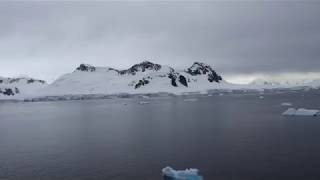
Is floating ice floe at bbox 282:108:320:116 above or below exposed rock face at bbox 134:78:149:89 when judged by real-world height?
below

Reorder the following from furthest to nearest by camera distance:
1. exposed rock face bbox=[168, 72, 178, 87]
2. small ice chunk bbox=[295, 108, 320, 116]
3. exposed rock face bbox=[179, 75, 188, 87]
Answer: exposed rock face bbox=[179, 75, 188, 87], exposed rock face bbox=[168, 72, 178, 87], small ice chunk bbox=[295, 108, 320, 116]

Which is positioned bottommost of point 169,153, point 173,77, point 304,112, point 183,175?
point 169,153

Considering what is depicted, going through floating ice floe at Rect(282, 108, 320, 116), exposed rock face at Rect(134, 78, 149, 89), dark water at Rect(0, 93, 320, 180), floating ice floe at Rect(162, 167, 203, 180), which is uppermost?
exposed rock face at Rect(134, 78, 149, 89)

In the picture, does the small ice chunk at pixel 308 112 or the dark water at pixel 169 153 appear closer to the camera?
the dark water at pixel 169 153

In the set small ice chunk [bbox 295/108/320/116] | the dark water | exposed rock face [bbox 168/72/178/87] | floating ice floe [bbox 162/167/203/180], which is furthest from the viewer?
exposed rock face [bbox 168/72/178/87]

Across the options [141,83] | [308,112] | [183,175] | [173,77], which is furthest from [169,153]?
[173,77]

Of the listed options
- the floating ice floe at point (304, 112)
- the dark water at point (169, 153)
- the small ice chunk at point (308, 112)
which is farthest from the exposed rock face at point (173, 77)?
the dark water at point (169, 153)

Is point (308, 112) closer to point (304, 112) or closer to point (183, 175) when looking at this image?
point (304, 112)

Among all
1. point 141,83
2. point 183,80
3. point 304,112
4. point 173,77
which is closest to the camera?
point 304,112

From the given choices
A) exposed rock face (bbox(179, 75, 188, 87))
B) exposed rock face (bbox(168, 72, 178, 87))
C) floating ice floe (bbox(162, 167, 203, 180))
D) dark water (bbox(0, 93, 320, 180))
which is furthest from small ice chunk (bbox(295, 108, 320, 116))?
exposed rock face (bbox(179, 75, 188, 87))

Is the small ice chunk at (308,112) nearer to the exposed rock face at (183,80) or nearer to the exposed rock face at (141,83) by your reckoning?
the exposed rock face at (141,83)

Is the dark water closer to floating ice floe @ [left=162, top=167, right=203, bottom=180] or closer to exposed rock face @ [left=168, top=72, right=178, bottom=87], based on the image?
floating ice floe @ [left=162, top=167, right=203, bottom=180]

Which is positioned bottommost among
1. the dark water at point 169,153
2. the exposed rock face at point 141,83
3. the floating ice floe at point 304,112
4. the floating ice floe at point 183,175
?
the dark water at point 169,153

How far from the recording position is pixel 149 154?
86.5 ft
